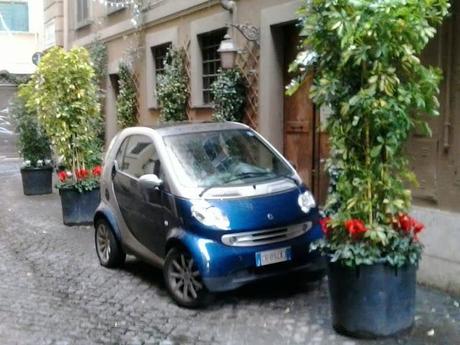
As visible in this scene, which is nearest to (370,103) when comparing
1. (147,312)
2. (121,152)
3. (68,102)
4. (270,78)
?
(147,312)

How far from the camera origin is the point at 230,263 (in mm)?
5941

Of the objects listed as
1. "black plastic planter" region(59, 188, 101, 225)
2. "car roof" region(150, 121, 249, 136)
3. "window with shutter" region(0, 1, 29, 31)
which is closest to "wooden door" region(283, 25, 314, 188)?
"car roof" region(150, 121, 249, 136)

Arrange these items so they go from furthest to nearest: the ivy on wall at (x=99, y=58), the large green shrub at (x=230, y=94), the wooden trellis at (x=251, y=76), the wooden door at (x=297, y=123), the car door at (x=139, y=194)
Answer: the ivy on wall at (x=99, y=58) → the large green shrub at (x=230, y=94) → the wooden trellis at (x=251, y=76) → the wooden door at (x=297, y=123) → the car door at (x=139, y=194)

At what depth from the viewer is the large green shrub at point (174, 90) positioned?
12.1 m

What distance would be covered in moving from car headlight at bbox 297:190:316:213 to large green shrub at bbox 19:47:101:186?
17.0 ft

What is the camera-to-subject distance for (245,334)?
554 centimetres

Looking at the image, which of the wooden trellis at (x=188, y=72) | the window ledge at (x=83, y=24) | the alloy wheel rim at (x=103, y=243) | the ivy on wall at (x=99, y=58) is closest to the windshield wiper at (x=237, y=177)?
the alloy wheel rim at (x=103, y=243)

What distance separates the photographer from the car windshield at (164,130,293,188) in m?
6.46

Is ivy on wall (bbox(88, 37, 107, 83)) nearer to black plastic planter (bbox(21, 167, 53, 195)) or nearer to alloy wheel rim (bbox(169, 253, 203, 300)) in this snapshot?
black plastic planter (bbox(21, 167, 53, 195))

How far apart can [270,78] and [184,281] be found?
4144 mm

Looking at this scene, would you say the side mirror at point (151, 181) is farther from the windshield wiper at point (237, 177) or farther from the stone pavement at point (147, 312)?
the stone pavement at point (147, 312)

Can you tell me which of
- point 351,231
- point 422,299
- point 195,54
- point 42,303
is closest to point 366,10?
point 351,231

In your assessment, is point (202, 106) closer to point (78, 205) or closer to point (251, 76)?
point (251, 76)

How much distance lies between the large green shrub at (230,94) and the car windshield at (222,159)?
2.91m
